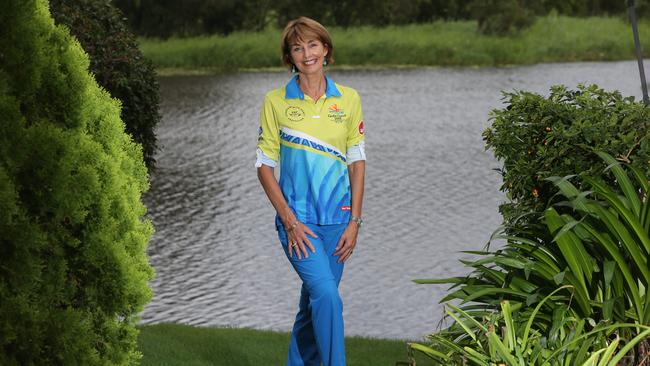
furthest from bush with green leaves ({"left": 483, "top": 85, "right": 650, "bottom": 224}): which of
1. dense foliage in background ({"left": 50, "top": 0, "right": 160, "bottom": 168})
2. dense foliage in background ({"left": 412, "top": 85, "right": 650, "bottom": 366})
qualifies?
dense foliage in background ({"left": 50, "top": 0, "right": 160, "bottom": 168})

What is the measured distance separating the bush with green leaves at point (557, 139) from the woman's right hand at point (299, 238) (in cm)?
120

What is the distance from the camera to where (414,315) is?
12.3m

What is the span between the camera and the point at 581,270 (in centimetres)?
666

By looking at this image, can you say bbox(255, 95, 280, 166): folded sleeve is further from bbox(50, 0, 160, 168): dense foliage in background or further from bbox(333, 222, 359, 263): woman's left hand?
bbox(50, 0, 160, 168): dense foliage in background

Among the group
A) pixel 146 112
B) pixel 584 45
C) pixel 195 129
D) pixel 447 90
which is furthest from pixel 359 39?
pixel 146 112

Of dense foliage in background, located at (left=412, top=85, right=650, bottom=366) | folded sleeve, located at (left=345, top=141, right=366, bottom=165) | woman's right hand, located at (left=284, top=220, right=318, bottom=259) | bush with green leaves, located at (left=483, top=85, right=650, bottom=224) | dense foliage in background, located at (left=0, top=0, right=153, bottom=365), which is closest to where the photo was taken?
dense foliage in background, located at (left=0, top=0, right=153, bottom=365)

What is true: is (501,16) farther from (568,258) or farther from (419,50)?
(568,258)

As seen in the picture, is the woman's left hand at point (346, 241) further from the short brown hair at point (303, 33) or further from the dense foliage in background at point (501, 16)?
the dense foliage in background at point (501, 16)

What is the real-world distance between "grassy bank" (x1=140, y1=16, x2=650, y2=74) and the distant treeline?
8.35 ft

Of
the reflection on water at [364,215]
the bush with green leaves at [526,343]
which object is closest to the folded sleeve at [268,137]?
the bush with green leaves at [526,343]

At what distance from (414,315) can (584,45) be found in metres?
41.6

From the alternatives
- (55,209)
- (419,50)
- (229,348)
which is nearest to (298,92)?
(55,209)

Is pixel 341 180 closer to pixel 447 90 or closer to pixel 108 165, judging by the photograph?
pixel 108 165

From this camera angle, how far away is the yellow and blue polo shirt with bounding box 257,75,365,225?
6.66 m
